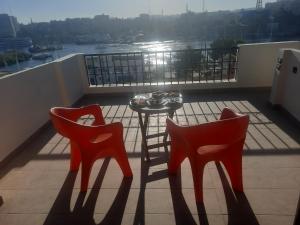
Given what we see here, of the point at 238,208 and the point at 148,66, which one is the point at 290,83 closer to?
the point at 238,208

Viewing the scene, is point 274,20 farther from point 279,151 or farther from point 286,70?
point 279,151

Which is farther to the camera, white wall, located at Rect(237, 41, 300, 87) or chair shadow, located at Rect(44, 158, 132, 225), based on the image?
white wall, located at Rect(237, 41, 300, 87)

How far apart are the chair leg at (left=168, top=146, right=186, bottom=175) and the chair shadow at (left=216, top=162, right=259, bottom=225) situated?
1.68ft

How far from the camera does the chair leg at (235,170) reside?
2.17 metres

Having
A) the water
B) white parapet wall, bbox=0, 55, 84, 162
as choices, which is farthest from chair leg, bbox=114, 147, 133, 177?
the water

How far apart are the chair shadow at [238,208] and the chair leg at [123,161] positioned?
3.39 feet

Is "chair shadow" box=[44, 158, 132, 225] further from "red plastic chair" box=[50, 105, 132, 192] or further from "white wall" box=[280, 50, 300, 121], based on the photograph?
"white wall" box=[280, 50, 300, 121]

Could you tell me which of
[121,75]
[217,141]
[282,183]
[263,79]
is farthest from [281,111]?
[121,75]

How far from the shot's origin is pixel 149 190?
237 centimetres

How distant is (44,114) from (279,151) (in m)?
3.77

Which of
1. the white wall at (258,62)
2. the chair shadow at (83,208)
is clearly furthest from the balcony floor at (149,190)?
the white wall at (258,62)

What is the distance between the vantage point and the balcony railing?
5586mm

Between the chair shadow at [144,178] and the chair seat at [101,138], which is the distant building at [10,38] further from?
the chair shadow at [144,178]

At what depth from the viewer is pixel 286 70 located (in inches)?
159
